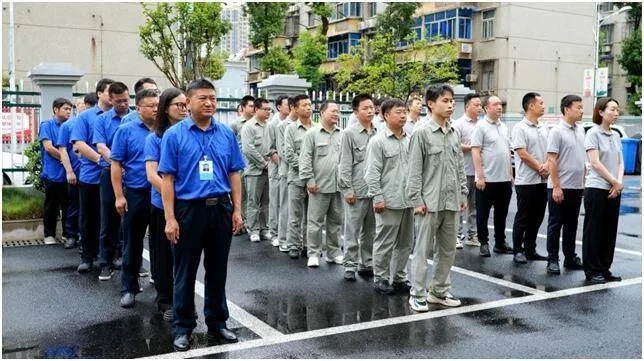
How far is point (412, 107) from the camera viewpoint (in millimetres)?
9211

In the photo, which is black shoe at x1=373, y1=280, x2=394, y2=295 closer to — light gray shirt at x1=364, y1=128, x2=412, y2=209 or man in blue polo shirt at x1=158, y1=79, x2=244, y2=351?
light gray shirt at x1=364, y1=128, x2=412, y2=209

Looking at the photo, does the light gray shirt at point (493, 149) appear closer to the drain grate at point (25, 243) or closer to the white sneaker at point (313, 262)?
the white sneaker at point (313, 262)

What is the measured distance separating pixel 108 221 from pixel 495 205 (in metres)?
4.44

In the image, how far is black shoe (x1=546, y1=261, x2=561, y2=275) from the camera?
23.8 ft

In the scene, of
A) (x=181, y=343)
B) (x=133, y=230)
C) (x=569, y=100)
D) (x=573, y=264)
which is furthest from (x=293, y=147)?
(x=181, y=343)

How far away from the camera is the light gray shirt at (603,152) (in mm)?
6848

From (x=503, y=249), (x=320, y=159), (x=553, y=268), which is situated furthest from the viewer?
(x=503, y=249)

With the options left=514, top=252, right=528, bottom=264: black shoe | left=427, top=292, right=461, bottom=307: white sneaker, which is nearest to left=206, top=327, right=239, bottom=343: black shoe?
left=427, top=292, right=461, bottom=307: white sneaker

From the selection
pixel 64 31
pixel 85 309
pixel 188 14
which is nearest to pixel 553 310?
pixel 85 309

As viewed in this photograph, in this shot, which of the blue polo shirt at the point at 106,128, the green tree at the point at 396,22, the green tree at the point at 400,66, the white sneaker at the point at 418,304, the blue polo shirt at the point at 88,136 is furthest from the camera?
the green tree at the point at 396,22

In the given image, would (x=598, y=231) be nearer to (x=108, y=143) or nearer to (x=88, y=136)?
(x=108, y=143)

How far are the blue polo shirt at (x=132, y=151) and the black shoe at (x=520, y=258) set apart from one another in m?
4.18

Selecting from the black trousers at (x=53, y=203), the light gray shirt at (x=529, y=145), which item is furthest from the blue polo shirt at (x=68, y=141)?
the light gray shirt at (x=529, y=145)

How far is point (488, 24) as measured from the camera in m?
35.5
